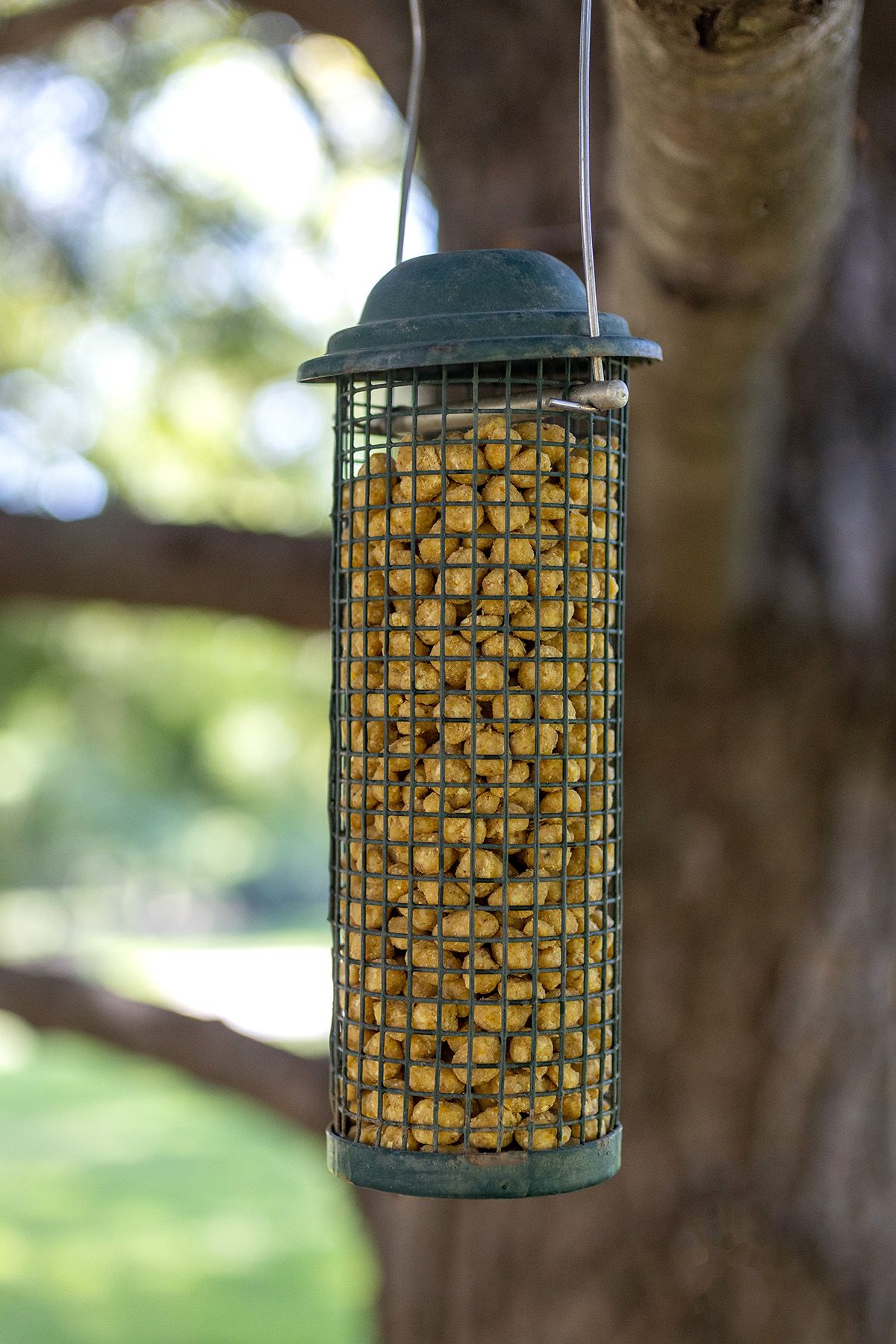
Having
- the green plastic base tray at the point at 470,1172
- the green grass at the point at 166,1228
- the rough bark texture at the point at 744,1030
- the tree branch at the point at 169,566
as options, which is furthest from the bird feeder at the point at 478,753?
the green grass at the point at 166,1228

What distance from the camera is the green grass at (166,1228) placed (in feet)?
24.1

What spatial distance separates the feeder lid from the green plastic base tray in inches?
30.4

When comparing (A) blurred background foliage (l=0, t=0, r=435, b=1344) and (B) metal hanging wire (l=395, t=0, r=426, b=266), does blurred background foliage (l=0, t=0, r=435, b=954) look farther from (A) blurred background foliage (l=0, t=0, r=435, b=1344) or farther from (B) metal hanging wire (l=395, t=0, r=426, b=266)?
(B) metal hanging wire (l=395, t=0, r=426, b=266)

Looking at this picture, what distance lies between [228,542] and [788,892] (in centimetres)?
144

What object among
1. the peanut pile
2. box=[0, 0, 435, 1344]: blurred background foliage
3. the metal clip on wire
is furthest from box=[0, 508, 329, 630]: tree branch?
the metal clip on wire

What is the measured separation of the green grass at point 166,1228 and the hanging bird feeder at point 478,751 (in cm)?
399

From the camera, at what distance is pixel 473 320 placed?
4.29ft

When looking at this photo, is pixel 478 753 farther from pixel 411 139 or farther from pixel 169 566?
pixel 169 566

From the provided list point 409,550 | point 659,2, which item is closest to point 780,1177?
point 409,550

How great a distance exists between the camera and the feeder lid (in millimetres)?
1290

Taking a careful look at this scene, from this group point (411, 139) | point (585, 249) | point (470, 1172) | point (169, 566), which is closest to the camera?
point (585, 249)

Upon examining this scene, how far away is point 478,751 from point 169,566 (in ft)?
6.27

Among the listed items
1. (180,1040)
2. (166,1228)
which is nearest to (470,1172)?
(180,1040)

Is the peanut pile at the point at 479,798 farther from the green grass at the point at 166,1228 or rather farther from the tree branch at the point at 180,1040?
the green grass at the point at 166,1228
